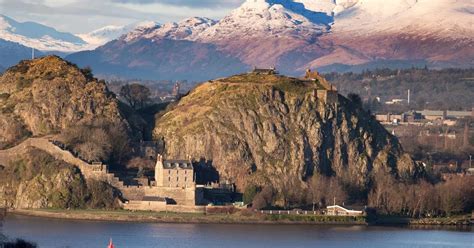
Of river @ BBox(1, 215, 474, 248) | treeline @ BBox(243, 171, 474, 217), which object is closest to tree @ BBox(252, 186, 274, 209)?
treeline @ BBox(243, 171, 474, 217)

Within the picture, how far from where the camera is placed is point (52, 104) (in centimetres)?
11369

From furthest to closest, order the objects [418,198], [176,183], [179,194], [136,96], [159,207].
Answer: [136,96] → [418,198] → [176,183] → [179,194] → [159,207]

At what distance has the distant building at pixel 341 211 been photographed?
103375 mm

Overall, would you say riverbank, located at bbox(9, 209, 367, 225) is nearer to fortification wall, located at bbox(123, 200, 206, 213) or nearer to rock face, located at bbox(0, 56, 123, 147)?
fortification wall, located at bbox(123, 200, 206, 213)

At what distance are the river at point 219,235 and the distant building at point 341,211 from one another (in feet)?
8.73

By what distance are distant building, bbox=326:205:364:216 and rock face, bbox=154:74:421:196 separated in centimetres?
411

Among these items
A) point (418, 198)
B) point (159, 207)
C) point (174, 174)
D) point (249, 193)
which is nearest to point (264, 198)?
point (249, 193)

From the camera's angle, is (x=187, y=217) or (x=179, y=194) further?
(x=179, y=194)

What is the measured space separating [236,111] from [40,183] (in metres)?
13.4

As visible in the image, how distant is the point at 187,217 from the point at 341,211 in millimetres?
8715

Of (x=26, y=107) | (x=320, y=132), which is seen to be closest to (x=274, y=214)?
(x=320, y=132)

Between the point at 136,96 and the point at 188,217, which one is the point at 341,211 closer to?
the point at 188,217

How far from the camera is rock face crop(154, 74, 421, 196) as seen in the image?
357 ft

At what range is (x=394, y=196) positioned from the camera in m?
106
